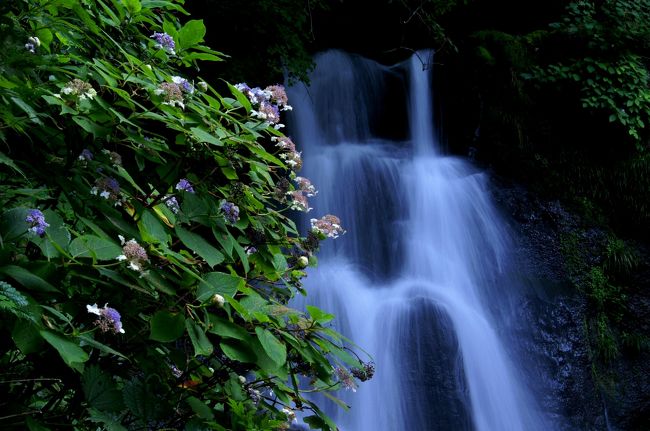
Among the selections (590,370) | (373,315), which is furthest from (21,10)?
(590,370)

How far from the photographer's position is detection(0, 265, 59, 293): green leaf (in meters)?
1.11

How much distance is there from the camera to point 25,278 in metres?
1.12

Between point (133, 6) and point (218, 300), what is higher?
point (133, 6)

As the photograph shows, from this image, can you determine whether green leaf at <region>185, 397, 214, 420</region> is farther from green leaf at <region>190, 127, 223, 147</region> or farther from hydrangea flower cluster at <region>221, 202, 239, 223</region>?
green leaf at <region>190, 127, 223, 147</region>

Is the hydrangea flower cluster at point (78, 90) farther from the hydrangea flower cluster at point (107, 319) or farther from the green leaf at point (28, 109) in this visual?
the hydrangea flower cluster at point (107, 319)

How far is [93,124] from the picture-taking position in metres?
1.33

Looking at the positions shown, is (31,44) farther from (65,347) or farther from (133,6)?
(65,347)

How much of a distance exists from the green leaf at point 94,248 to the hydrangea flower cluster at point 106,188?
14 cm

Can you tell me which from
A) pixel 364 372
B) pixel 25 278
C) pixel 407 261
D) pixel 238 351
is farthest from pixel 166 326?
pixel 407 261

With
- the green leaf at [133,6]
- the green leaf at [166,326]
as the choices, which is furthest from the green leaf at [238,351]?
the green leaf at [133,6]

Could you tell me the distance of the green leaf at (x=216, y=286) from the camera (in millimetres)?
1278

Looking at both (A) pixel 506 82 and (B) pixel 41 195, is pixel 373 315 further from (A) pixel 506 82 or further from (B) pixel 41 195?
(B) pixel 41 195

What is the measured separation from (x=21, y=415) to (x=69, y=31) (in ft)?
2.96

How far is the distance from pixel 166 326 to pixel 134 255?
155mm
